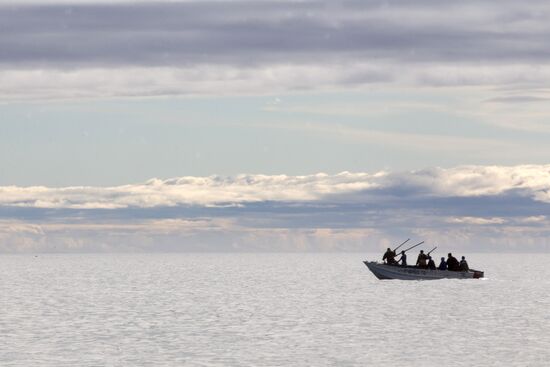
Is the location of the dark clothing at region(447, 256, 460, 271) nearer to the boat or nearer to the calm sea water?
the boat

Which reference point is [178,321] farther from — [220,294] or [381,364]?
[220,294]

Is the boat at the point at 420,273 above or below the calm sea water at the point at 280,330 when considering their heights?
above

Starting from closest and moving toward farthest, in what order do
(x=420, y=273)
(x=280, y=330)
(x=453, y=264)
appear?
(x=280, y=330), (x=420, y=273), (x=453, y=264)

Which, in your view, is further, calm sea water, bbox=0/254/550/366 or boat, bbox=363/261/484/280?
boat, bbox=363/261/484/280

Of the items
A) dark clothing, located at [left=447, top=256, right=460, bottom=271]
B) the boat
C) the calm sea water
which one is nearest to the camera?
the calm sea water

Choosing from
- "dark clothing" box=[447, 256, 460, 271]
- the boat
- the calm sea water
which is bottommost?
the calm sea water

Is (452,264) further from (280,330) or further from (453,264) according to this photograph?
(280,330)

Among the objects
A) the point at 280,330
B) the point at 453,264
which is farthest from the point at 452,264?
the point at 280,330

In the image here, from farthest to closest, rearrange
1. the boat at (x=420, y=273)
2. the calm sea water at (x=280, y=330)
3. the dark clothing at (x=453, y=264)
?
the dark clothing at (x=453, y=264) → the boat at (x=420, y=273) → the calm sea water at (x=280, y=330)

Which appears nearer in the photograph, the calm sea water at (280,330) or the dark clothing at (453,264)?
the calm sea water at (280,330)

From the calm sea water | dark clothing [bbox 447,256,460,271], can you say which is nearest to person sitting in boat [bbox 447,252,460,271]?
dark clothing [bbox 447,256,460,271]

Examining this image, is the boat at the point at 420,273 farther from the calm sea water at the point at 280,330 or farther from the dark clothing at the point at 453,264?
the calm sea water at the point at 280,330


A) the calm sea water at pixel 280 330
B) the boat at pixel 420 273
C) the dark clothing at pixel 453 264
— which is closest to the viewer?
the calm sea water at pixel 280 330

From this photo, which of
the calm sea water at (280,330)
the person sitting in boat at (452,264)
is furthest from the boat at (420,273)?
the calm sea water at (280,330)
